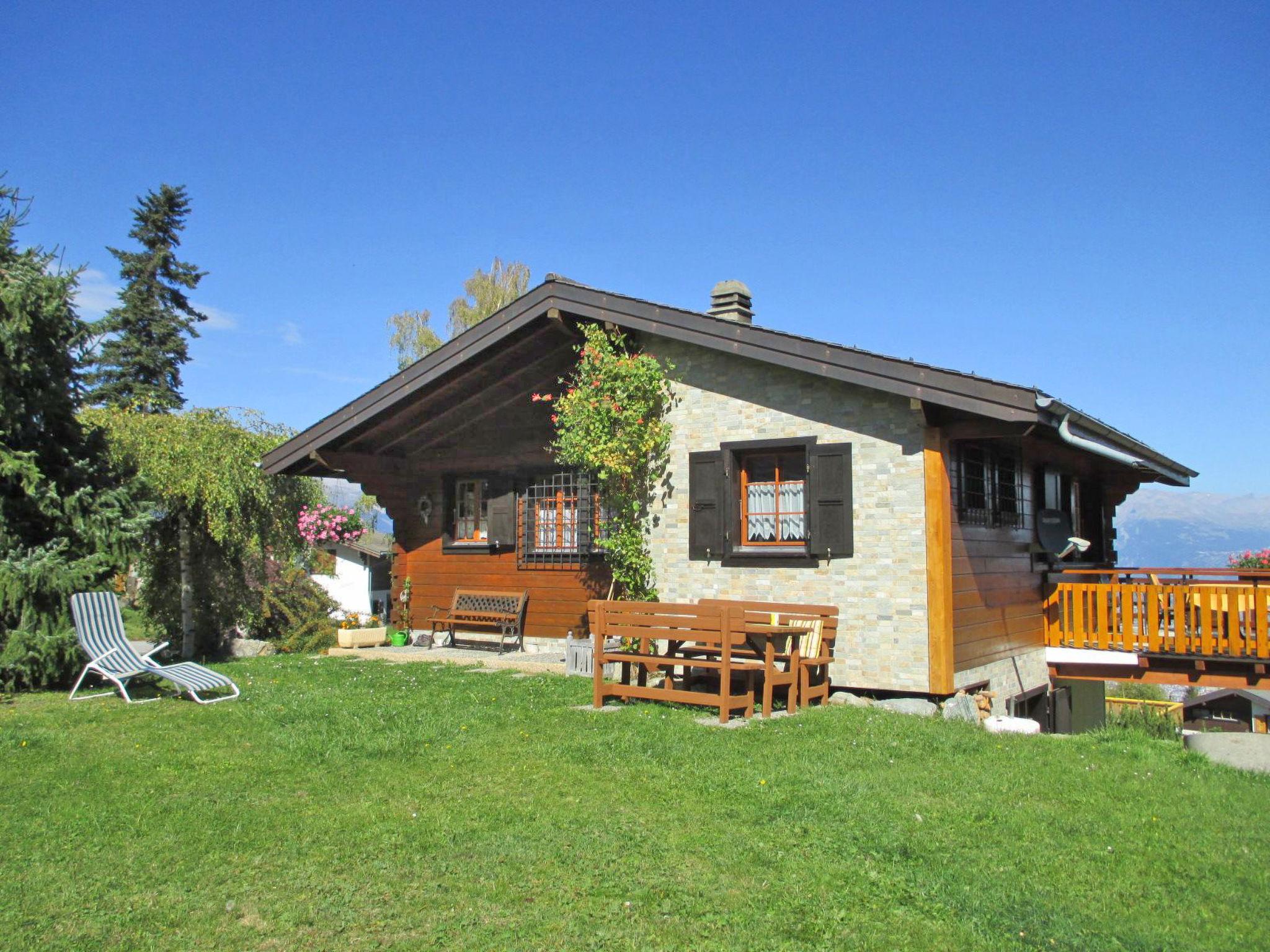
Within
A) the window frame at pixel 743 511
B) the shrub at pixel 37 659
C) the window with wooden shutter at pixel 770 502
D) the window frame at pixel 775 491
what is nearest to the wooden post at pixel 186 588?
the shrub at pixel 37 659

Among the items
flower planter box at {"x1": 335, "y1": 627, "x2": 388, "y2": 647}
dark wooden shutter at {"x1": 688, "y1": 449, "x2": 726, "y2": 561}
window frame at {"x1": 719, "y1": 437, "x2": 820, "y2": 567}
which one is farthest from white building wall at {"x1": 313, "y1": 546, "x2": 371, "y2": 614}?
window frame at {"x1": 719, "y1": 437, "x2": 820, "y2": 567}

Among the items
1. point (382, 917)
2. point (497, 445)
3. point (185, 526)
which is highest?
point (497, 445)

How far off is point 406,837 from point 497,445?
30.5 feet

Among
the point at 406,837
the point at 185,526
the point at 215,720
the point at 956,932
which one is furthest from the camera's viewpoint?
the point at 185,526

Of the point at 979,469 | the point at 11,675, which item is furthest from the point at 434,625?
the point at 979,469

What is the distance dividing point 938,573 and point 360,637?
8.83 metres

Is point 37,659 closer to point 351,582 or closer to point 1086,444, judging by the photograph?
point 1086,444

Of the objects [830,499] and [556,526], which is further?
[556,526]

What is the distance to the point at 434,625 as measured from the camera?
48.3 ft

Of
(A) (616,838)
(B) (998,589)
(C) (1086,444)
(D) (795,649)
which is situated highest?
(C) (1086,444)

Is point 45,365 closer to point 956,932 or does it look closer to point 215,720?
point 215,720

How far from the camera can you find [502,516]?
46.4ft

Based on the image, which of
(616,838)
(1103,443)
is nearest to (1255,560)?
(1103,443)

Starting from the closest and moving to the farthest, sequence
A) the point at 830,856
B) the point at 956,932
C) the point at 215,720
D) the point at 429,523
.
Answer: the point at 956,932 < the point at 830,856 < the point at 215,720 < the point at 429,523
